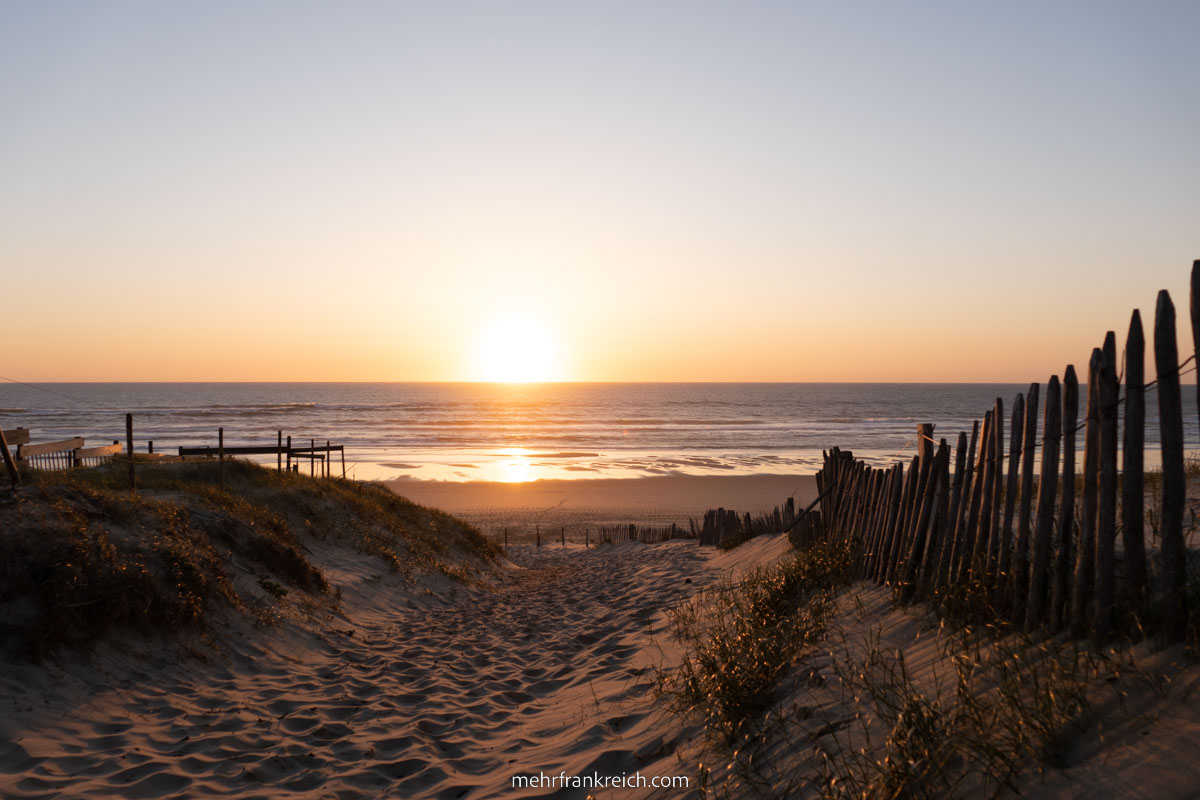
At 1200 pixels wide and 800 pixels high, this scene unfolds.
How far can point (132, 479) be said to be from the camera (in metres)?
11.6

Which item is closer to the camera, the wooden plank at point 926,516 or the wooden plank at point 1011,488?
the wooden plank at point 1011,488

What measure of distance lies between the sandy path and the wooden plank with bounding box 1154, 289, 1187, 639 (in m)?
2.75

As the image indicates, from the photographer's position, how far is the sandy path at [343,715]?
4.14 metres

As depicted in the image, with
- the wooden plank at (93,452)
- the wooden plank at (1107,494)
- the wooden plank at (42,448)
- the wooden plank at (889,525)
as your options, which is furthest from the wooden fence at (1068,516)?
the wooden plank at (93,452)

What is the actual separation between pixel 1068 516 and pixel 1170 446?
752 mm

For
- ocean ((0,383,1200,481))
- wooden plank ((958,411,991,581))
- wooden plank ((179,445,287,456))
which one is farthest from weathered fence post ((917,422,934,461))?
ocean ((0,383,1200,481))

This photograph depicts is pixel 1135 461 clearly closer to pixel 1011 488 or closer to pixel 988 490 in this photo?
pixel 1011 488

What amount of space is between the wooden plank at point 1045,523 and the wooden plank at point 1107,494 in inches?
12.6

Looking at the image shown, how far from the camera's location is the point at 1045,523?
430 centimetres

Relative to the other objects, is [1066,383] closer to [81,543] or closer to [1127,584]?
[1127,584]

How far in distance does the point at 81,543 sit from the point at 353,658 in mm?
2529

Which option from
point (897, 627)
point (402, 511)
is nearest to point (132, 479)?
point (402, 511)

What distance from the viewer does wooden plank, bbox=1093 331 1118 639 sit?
3660 mm

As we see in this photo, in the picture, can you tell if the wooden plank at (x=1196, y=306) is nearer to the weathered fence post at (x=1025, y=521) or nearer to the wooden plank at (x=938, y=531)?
the weathered fence post at (x=1025, y=521)
